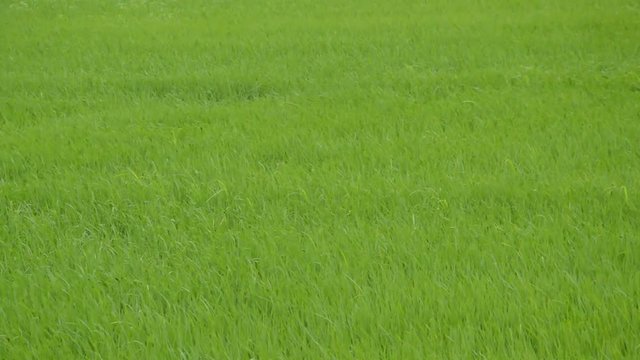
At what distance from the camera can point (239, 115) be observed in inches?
237

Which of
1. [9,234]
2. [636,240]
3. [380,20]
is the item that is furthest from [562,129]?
[380,20]

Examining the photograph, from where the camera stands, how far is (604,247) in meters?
3.38

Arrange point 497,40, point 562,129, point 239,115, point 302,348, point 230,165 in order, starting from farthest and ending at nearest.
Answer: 1. point 497,40
2. point 239,115
3. point 562,129
4. point 230,165
5. point 302,348

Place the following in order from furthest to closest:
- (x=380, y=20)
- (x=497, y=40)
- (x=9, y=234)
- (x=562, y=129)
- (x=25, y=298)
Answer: (x=380, y=20), (x=497, y=40), (x=562, y=129), (x=9, y=234), (x=25, y=298)

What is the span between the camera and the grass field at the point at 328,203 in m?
2.89

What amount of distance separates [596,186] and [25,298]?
2.82 meters

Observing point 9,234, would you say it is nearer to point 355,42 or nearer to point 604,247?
point 604,247

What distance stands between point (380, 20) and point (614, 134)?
18.0 ft

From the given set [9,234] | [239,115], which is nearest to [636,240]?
[9,234]

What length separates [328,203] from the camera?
4.13 m

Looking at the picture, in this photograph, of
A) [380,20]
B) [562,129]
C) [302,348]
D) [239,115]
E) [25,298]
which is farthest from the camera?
[380,20]

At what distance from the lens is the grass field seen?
114 inches

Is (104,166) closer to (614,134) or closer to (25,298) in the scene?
(25,298)

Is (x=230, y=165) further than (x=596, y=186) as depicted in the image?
Yes
